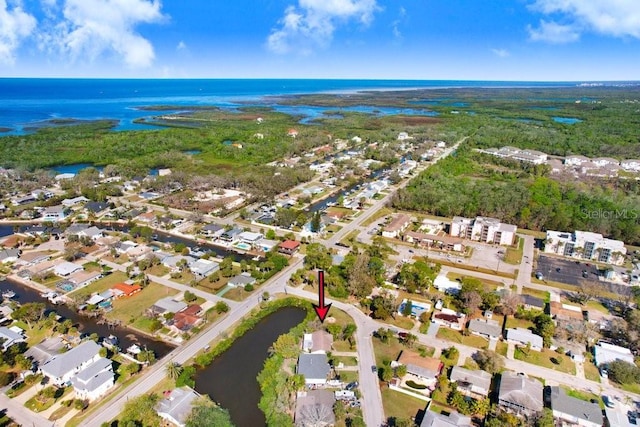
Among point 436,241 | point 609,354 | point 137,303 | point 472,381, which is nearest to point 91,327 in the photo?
point 137,303

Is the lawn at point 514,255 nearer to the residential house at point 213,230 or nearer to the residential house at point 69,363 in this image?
the residential house at point 213,230

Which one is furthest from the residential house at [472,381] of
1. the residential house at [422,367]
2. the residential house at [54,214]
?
the residential house at [54,214]

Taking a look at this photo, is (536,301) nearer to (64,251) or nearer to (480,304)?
(480,304)

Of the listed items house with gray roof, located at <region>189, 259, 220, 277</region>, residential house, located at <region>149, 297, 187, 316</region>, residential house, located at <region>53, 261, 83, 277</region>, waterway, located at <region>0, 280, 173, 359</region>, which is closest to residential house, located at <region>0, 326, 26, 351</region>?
waterway, located at <region>0, 280, 173, 359</region>

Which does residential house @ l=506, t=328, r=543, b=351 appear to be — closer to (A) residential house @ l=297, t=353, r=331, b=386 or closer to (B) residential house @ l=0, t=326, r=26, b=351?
(A) residential house @ l=297, t=353, r=331, b=386

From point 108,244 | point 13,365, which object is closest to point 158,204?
point 108,244

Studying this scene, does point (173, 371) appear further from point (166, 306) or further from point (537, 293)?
point (537, 293)

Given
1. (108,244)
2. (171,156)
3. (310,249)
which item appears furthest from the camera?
(171,156)
